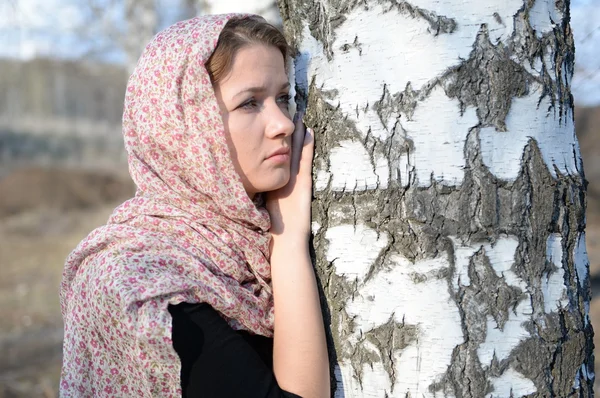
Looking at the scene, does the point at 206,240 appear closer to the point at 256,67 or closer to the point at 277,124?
the point at 277,124

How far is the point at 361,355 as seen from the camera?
1.49m

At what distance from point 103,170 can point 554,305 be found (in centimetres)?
2037

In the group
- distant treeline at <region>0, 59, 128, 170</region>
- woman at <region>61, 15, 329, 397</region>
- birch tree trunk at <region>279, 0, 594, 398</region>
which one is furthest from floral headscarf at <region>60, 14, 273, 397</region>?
distant treeline at <region>0, 59, 128, 170</region>

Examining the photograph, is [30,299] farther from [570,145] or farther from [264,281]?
[570,145]

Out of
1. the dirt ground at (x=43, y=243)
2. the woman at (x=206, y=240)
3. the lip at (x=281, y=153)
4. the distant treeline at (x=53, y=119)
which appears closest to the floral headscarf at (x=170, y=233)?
the woman at (x=206, y=240)

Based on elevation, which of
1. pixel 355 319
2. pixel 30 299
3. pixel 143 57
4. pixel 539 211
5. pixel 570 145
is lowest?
pixel 30 299

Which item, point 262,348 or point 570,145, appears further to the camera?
point 262,348

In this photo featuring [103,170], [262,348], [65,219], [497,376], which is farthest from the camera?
[103,170]

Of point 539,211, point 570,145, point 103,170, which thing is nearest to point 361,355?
point 539,211

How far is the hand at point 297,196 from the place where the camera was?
1.62m

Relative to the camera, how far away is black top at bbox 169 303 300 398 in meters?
1.46

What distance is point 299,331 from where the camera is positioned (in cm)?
152

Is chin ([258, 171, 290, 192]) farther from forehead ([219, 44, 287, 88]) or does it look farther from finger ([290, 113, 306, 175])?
forehead ([219, 44, 287, 88])

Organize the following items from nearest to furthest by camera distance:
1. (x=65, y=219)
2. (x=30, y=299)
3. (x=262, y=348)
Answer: (x=262, y=348) → (x=30, y=299) → (x=65, y=219)
